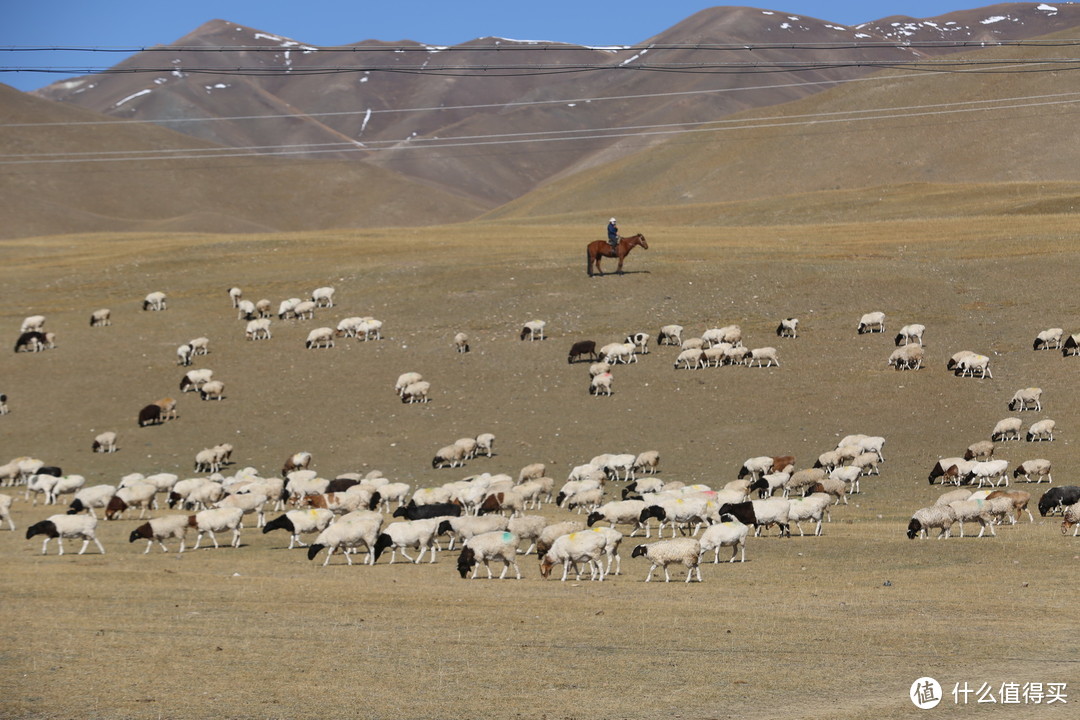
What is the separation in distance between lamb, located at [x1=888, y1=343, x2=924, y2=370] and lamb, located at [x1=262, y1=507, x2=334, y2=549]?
60.7 ft

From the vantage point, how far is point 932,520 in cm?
1998

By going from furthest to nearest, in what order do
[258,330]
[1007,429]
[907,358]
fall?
1. [258,330]
2. [907,358]
3. [1007,429]

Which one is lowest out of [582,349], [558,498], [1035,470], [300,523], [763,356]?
[300,523]

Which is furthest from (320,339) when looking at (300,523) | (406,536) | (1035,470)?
(1035,470)

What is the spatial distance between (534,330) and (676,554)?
22236mm

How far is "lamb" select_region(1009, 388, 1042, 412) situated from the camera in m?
30.5

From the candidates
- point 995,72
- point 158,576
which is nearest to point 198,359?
point 158,576

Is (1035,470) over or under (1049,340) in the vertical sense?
under

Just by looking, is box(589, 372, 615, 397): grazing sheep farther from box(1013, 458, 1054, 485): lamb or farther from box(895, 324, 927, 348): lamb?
box(1013, 458, 1054, 485): lamb

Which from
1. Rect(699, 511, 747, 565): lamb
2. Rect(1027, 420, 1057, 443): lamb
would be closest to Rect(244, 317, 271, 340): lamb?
Rect(1027, 420, 1057, 443): lamb

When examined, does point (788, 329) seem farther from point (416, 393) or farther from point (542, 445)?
point (416, 393)

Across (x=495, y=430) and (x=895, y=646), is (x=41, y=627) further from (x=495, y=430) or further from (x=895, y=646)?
(x=495, y=430)

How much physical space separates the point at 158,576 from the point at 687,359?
20.5m

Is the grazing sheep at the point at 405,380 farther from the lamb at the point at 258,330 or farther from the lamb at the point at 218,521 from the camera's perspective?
the lamb at the point at 218,521
